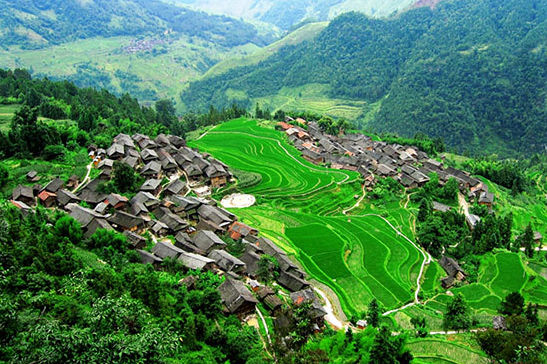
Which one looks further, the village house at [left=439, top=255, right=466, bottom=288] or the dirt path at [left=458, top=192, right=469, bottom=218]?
the dirt path at [left=458, top=192, right=469, bottom=218]

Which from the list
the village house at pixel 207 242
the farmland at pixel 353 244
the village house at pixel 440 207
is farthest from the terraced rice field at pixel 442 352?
the village house at pixel 440 207

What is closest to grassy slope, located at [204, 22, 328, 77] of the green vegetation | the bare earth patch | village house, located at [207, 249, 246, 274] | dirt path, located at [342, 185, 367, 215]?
dirt path, located at [342, 185, 367, 215]

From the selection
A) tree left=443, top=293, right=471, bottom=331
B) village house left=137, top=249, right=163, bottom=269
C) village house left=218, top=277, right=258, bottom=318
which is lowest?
village house left=137, top=249, right=163, bottom=269

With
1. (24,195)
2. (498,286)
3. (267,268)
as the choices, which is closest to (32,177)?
(24,195)

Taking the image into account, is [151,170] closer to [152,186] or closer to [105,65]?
[152,186]

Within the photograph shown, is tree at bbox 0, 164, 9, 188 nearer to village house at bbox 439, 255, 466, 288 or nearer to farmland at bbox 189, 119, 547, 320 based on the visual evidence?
farmland at bbox 189, 119, 547, 320

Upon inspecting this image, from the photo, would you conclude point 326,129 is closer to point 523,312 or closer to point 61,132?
point 61,132
